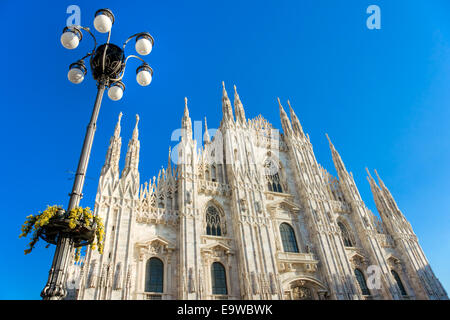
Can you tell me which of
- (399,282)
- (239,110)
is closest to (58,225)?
(239,110)

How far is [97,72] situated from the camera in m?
8.98

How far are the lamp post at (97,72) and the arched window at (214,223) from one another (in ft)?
49.3

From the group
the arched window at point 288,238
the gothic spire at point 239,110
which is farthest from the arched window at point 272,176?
the gothic spire at point 239,110

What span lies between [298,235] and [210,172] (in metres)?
9.63

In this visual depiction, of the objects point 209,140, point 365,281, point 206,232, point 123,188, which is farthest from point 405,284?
point 123,188

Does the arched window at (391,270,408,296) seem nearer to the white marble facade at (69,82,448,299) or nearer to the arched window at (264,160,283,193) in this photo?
the white marble facade at (69,82,448,299)

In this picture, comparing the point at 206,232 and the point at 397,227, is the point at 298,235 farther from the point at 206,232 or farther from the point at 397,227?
the point at 397,227

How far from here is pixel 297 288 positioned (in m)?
22.2

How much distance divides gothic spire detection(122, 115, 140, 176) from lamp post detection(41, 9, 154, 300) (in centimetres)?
1275

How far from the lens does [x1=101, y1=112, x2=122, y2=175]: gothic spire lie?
20734 mm

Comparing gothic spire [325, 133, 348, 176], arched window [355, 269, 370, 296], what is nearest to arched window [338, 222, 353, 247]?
arched window [355, 269, 370, 296]

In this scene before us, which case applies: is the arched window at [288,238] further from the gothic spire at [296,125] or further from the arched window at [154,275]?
the gothic spire at [296,125]

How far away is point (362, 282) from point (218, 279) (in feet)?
43.6
